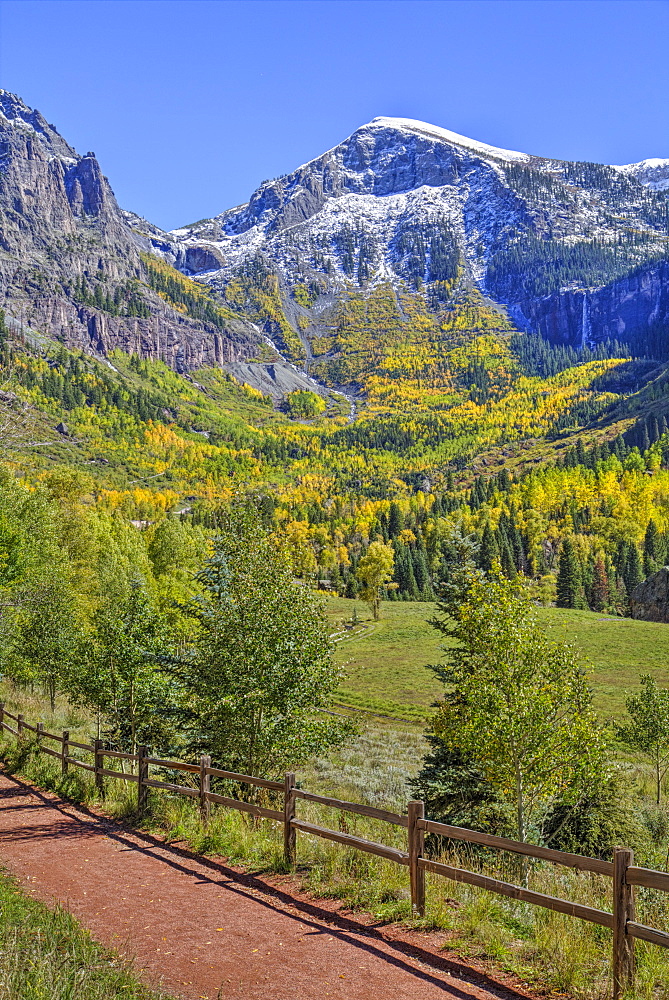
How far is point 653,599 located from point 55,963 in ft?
386

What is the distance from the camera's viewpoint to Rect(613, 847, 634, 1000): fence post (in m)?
7.48

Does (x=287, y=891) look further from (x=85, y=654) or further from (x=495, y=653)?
(x=85, y=654)

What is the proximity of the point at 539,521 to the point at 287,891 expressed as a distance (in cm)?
15192

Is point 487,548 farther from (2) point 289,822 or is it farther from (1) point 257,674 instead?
(2) point 289,822

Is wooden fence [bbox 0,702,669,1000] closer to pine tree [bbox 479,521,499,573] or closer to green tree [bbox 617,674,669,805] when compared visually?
green tree [bbox 617,674,669,805]

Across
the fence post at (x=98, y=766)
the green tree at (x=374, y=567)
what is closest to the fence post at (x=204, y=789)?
the fence post at (x=98, y=766)

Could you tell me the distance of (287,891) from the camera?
36.5ft

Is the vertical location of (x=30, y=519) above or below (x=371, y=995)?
above

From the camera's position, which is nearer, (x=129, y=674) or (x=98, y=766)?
(x=98, y=766)

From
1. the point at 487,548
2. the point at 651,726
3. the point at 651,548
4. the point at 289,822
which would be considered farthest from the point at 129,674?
the point at 651,548

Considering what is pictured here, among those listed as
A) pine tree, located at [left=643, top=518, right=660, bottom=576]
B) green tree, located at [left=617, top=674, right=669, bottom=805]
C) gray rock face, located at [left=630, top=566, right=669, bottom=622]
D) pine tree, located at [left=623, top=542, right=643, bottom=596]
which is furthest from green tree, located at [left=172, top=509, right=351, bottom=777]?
pine tree, located at [left=643, top=518, right=660, bottom=576]

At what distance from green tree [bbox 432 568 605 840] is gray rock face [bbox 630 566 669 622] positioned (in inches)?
3845

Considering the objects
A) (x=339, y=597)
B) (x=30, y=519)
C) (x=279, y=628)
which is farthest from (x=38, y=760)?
(x=339, y=597)

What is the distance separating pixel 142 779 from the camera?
16016 mm
